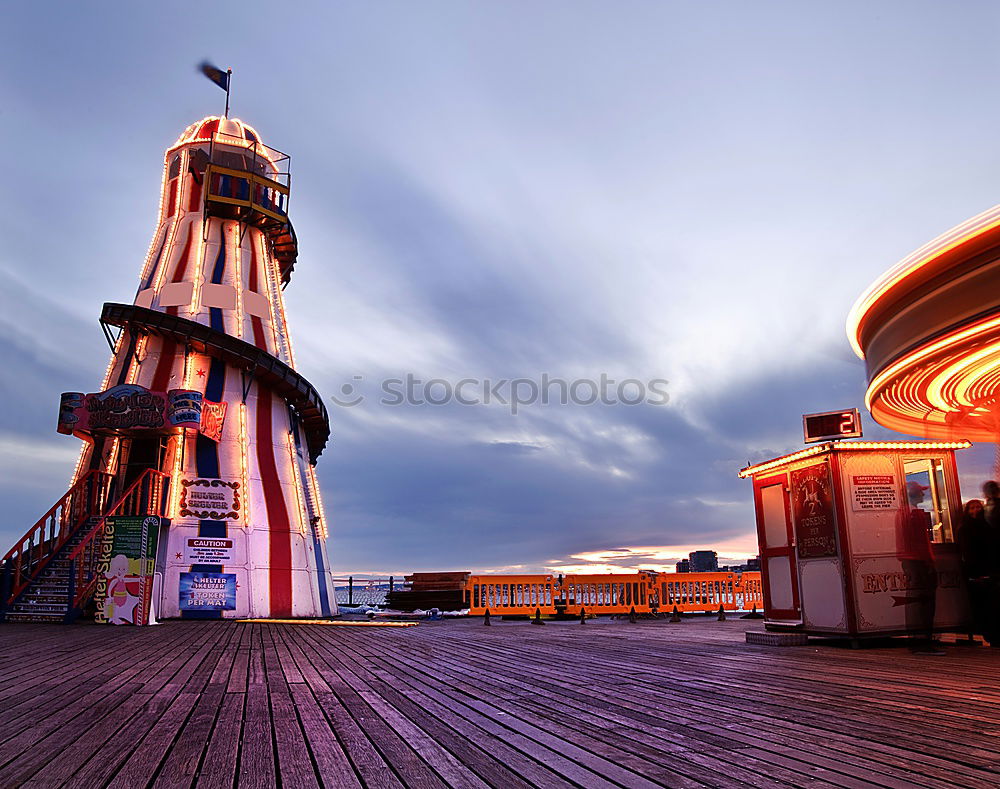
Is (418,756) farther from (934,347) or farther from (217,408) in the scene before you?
(217,408)

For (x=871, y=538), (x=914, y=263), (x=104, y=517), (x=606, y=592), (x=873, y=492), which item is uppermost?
(x=914, y=263)

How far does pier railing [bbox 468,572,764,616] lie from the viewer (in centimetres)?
1862

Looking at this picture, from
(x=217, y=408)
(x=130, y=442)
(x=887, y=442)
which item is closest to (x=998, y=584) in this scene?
(x=887, y=442)

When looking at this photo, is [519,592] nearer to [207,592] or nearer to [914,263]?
[207,592]

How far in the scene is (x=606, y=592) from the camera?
1927cm

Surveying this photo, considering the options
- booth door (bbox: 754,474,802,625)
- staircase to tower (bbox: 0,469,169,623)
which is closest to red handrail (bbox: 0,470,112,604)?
staircase to tower (bbox: 0,469,169,623)

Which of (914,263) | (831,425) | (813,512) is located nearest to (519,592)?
(813,512)

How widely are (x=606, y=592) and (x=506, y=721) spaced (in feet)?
51.6

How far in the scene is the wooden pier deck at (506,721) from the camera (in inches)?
119

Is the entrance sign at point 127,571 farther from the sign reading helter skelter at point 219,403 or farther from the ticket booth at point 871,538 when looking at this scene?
the ticket booth at point 871,538

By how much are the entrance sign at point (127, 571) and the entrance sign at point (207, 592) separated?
3.21 metres

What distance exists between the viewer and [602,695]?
5.20 metres

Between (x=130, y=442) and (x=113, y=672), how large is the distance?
17.2 metres

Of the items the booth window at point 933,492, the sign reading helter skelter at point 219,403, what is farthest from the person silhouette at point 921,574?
the sign reading helter skelter at point 219,403
